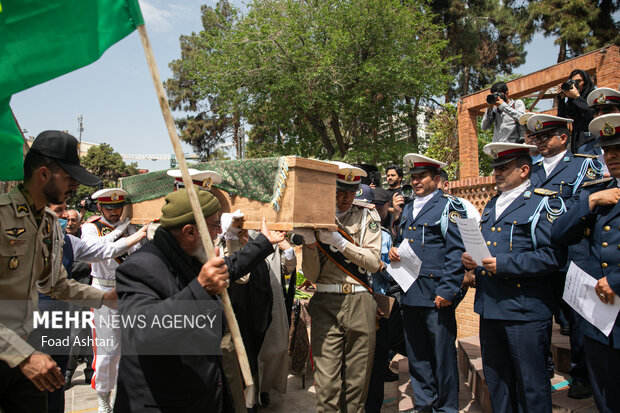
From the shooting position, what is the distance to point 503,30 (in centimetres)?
2250

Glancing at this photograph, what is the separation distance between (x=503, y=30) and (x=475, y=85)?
118 inches

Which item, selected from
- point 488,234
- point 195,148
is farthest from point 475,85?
point 488,234

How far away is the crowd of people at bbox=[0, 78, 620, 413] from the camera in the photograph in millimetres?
2035

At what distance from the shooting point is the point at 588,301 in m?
2.50

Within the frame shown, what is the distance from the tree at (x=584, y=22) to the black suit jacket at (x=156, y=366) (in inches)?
616

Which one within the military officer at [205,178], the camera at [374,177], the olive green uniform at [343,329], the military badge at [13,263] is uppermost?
the camera at [374,177]

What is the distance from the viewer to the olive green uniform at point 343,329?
3285 mm

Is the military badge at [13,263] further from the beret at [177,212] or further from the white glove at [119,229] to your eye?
the white glove at [119,229]

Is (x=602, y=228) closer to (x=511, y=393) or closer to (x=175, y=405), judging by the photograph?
(x=511, y=393)

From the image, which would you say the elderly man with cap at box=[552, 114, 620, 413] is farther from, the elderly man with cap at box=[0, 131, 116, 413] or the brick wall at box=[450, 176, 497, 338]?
the brick wall at box=[450, 176, 497, 338]

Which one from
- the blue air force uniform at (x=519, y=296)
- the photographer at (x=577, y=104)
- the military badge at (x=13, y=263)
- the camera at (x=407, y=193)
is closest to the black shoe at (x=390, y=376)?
the blue air force uniform at (x=519, y=296)

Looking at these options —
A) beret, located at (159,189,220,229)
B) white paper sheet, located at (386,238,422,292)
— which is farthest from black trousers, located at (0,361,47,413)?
white paper sheet, located at (386,238,422,292)

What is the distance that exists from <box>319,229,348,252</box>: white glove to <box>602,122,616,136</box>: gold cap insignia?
70.1 inches

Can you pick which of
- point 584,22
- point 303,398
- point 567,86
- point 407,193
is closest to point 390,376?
point 303,398
